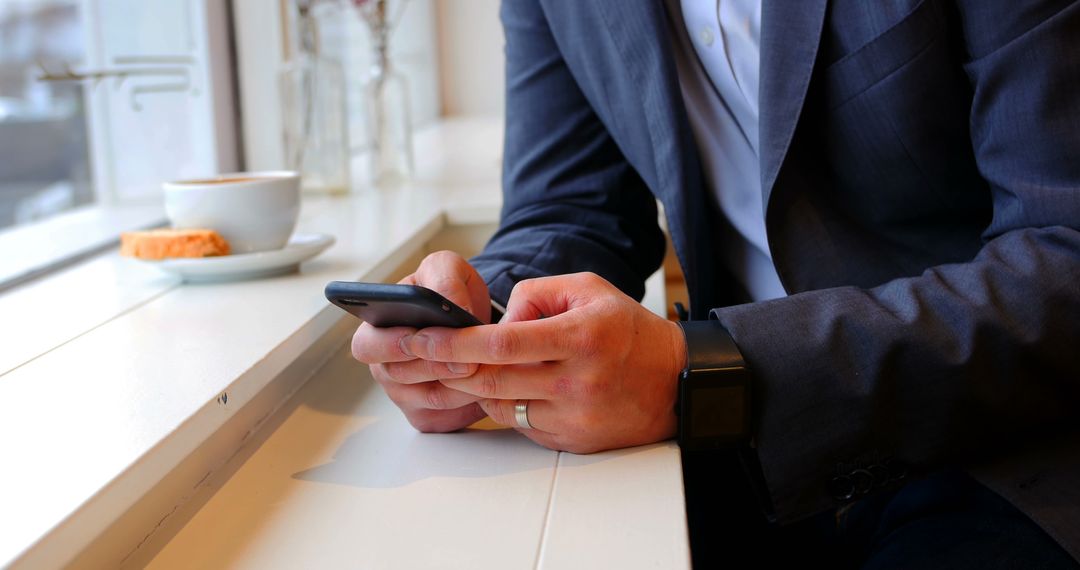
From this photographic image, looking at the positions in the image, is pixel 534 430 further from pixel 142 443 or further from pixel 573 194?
pixel 573 194

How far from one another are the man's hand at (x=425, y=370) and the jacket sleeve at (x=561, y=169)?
0.26 meters

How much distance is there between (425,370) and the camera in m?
0.75

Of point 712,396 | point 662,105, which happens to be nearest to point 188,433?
point 712,396

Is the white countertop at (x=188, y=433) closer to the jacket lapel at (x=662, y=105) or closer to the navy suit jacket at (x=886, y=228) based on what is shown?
the navy suit jacket at (x=886, y=228)

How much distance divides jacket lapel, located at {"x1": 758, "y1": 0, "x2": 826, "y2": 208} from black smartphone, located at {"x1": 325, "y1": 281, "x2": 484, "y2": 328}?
376 mm

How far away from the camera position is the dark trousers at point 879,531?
0.77 meters

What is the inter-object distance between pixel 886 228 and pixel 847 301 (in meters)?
0.22

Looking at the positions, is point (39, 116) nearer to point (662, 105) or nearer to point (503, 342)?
point (662, 105)

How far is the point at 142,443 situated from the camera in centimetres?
64

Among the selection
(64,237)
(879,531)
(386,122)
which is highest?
(386,122)

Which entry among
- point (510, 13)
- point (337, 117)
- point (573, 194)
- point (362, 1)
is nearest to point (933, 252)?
point (573, 194)

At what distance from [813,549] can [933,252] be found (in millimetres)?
308

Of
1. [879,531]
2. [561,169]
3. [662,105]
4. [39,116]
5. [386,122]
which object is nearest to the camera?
[879,531]

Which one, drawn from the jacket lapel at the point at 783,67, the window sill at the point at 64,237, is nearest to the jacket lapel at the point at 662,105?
the jacket lapel at the point at 783,67
